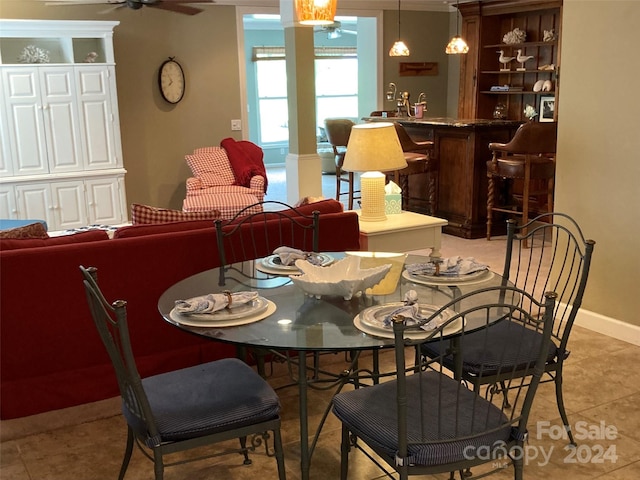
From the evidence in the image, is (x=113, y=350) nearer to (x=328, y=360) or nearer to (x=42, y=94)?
(x=328, y=360)

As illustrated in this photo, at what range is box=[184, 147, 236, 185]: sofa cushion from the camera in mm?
7184

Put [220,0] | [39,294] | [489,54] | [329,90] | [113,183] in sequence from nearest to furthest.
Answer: [39,294] < [113,183] < [220,0] < [489,54] < [329,90]

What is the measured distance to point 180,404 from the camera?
2.16 metres

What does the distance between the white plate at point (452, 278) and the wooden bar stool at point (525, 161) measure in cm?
327

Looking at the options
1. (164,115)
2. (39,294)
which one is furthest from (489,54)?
(39,294)

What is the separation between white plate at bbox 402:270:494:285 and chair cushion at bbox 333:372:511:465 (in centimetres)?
42

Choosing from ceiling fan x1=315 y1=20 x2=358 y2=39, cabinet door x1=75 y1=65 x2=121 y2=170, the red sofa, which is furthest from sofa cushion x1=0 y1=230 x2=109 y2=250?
ceiling fan x1=315 y1=20 x2=358 y2=39

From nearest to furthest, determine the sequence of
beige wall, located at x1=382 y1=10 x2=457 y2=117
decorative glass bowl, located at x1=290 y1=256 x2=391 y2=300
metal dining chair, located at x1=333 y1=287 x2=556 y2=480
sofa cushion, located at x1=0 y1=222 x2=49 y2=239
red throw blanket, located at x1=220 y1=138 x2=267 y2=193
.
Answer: metal dining chair, located at x1=333 y1=287 x2=556 y2=480 → decorative glass bowl, located at x1=290 y1=256 x2=391 y2=300 → sofa cushion, located at x1=0 y1=222 x2=49 y2=239 → red throw blanket, located at x1=220 y1=138 x2=267 y2=193 → beige wall, located at x1=382 y1=10 x2=457 y2=117

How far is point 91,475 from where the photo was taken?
262 cm

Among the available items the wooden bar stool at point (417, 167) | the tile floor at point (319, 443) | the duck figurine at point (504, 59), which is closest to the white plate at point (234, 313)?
the tile floor at point (319, 443)

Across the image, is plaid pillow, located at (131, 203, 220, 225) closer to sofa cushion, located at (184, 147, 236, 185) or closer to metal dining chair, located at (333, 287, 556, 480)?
metal dining chair, located at (333, 287, 556, 480)

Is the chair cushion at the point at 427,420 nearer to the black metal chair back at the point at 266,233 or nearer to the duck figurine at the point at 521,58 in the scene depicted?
the black metal chair back at the point at 266,233

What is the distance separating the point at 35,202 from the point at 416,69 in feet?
17.4

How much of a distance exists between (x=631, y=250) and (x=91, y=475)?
297 centimetres
